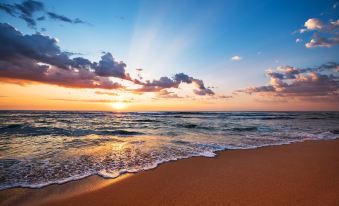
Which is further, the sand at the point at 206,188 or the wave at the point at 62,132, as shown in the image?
the wave at the point at 62,132

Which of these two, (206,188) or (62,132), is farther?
(62,132)

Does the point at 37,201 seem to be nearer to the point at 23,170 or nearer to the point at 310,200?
the point at 23,170

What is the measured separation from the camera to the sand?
3.81 m

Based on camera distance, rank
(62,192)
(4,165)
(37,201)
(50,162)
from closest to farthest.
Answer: (37,201) → (62,192) → (4,165) → (50,162)

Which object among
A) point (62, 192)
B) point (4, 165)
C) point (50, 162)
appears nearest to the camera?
point (62, 192)

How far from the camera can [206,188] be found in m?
4.37

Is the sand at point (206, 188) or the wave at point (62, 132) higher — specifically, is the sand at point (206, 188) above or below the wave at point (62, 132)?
above

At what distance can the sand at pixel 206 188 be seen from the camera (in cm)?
381

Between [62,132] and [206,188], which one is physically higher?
[206,188]

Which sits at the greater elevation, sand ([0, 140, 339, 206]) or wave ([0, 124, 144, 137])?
sand ([0, 140, 339, 206])

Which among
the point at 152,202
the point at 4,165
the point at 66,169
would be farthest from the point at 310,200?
the point at 4,165

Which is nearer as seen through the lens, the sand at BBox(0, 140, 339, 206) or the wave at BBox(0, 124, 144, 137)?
the sand at BBox(0, 140, 339, 206)

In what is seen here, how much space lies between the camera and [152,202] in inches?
149

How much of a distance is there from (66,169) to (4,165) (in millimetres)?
2280
